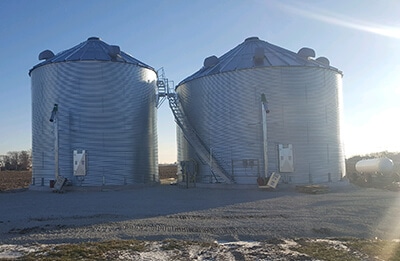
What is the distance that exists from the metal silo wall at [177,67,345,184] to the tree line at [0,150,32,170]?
289 ft

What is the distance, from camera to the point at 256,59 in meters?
30.3

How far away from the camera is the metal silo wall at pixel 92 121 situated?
30.9m

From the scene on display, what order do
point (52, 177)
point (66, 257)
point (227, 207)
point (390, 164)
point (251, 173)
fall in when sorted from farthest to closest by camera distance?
point (390, 164) → point (52, 177) → point (251, 173) → point (227, 207) → point (66, 257)

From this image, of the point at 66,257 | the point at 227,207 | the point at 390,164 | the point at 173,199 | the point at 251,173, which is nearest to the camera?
the point at 66,257

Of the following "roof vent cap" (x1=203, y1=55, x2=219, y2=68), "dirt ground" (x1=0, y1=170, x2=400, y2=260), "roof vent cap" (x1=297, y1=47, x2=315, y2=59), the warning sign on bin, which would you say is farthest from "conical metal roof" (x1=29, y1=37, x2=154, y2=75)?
the warning sign on bin

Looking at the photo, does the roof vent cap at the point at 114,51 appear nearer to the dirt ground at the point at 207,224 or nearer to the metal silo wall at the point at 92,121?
the metal silo wall at the point at 92,121

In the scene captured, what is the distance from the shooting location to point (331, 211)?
17.0 meters

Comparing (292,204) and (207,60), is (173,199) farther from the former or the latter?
(207,60)

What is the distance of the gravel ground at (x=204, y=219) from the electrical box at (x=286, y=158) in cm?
575

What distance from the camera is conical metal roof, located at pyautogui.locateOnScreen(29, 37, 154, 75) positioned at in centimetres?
3234

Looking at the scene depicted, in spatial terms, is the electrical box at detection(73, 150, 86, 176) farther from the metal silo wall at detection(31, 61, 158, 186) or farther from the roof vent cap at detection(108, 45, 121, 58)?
the roof vent cap at detection(108, 45, 121, 58)

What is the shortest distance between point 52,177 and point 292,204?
62.6 feet

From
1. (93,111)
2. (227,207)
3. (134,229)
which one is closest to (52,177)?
(93,111)

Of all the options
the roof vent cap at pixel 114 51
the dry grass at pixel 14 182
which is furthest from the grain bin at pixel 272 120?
the dry grass at pixel 14 182
